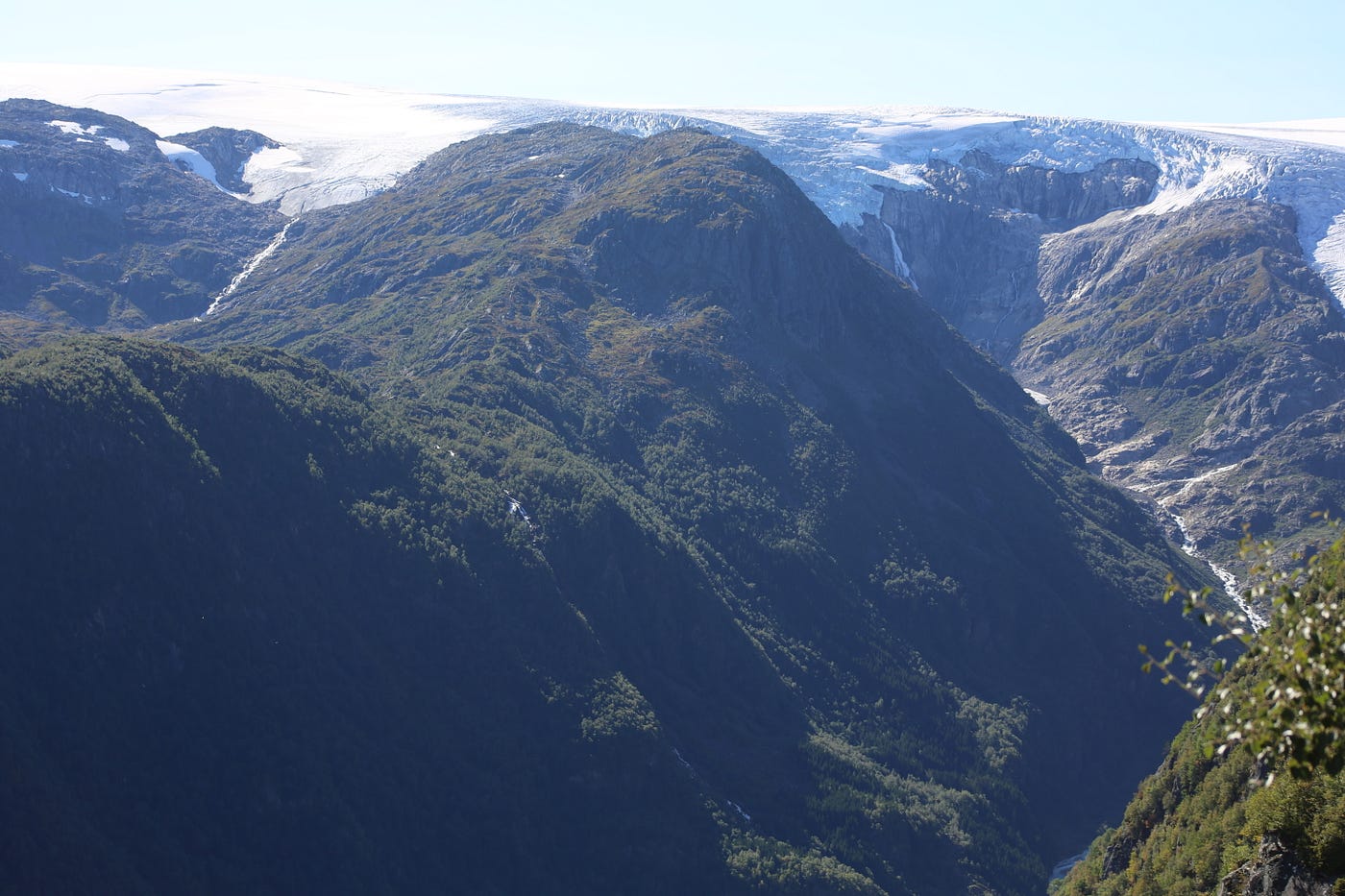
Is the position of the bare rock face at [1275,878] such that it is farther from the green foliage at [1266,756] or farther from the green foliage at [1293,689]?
the green foliage at [1293,689]

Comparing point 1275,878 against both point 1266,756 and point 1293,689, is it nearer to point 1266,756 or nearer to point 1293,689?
point 1266,756

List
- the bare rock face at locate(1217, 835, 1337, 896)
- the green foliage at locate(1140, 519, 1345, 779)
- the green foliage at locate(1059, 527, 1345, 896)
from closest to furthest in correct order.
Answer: the green foliage at locate(1140, 519, 1345, 779) → the green foliage at locate(1059, 527, 1345, 896) → the bare rock face at locate(1217, 835, 1337, 896)

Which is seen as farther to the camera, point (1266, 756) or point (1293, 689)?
point (1266, 756)

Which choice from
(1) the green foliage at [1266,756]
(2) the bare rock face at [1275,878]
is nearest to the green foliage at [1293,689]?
(1) the green foliage at [1266,756]

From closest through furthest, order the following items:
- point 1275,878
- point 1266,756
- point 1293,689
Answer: point 1293,689
point 1266,756
point 1275,878

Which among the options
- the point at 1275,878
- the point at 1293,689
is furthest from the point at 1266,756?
the point at 1275,878

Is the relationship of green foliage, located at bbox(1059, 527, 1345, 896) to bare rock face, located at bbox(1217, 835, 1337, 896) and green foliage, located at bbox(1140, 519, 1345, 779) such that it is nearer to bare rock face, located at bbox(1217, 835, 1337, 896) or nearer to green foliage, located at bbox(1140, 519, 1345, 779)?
green foliage, located at bbox(1140, 519, 1345, 779)

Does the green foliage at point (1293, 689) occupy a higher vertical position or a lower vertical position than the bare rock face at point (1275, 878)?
higher

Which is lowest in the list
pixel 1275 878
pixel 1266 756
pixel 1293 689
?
pixel 1275 878

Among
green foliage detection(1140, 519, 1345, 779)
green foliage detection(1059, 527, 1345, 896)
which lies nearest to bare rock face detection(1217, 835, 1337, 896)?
green foliage detection(1059, 527, 1345, 896)

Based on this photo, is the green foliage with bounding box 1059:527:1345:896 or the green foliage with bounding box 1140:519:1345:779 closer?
the green foliage with bounding box 1140:519:1345:779

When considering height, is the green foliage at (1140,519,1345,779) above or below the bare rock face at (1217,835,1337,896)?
above

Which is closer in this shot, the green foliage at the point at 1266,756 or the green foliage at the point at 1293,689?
the green foliage at the point at 1293,689
